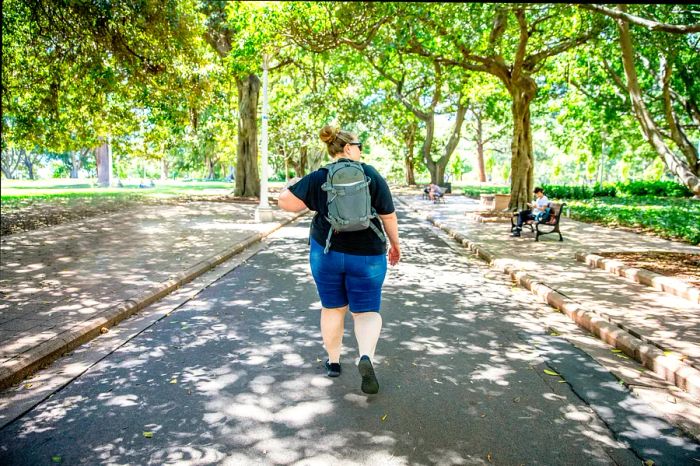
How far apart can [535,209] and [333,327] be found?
1039 cm

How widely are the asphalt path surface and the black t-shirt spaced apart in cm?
111

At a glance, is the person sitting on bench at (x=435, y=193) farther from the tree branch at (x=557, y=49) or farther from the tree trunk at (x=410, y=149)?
the tree trunk at (x=410, y=149)

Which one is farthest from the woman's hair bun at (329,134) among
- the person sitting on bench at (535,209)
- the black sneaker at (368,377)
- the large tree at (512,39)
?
the large tree at (512,39)

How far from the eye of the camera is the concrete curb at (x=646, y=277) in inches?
270

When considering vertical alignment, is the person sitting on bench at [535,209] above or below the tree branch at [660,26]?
below

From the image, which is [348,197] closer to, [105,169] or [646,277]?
[646,277]

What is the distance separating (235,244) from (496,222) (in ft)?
30.8

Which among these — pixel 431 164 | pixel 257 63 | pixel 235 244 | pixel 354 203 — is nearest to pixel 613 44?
pixel 257 63

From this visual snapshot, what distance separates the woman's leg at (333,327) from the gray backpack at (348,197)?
0.65m

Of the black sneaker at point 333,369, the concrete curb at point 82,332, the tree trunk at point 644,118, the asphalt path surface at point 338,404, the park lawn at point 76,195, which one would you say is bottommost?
the asphalt path surface at point 338,404

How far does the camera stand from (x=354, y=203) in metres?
3.68

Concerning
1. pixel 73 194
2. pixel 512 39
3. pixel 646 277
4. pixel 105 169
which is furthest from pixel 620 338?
pixel 105 169

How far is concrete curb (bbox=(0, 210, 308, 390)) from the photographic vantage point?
4094 mm

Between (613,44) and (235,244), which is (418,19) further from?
(235,244)
